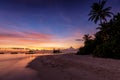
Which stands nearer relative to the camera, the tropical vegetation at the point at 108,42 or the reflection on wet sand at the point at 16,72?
the reflection on wet sand at the point at 16,72

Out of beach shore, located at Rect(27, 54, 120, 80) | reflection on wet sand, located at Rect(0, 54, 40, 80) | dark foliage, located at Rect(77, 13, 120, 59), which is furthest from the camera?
dark foliage, located at Rect(77, 13, 120, 59)

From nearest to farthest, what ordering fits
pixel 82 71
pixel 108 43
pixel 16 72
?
pixel 82 71 < pixel 16 72 < pixel 108 43

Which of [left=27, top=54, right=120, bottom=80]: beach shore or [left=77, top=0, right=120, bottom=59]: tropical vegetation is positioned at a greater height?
[left=77, top=0, right=120, bottom=59]: tropical vegetation

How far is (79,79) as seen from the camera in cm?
1483

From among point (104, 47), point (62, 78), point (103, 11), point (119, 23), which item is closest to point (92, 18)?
point (103, 11)

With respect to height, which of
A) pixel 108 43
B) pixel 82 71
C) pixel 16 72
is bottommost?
pixel 16 72

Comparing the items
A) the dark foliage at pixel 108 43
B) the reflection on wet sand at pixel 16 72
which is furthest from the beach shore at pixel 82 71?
the dark foliage at pixel 108 43

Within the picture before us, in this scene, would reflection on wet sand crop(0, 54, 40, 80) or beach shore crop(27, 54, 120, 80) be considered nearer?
beach shore crop(27, 54, 120, 80)

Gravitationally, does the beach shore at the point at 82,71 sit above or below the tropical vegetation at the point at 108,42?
below

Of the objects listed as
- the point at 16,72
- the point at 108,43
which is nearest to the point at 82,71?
the point at 16,72

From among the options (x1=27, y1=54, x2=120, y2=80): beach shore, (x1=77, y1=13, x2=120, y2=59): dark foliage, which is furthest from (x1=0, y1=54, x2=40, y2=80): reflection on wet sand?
(x1=77, y1=13, x2=120, y2=59): dark foliage

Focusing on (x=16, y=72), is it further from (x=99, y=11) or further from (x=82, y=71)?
(x=99, y=11)

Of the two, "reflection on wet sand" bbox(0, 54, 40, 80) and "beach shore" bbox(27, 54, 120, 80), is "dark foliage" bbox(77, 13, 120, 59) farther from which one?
"reflection on wet sand" bbox(0, 54, 40, 80)

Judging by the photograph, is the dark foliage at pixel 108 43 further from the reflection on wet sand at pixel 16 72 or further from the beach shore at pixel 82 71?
the reflection on wet sand at pixel 16 72
